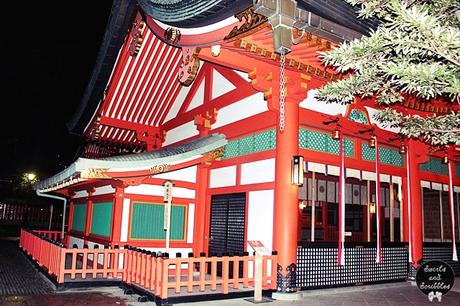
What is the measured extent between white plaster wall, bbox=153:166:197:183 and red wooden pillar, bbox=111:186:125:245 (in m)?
0.99

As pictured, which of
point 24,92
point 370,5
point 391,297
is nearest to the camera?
point 370,5

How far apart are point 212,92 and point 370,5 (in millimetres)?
7026

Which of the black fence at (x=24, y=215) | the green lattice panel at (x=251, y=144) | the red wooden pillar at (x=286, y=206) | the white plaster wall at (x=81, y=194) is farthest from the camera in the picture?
the black fence at (x=24, y=215)

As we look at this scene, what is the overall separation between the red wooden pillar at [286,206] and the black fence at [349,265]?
1.71ft

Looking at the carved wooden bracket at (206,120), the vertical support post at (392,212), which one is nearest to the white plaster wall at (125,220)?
the carved wooden bracket at (206,120)

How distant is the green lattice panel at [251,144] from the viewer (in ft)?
27.7

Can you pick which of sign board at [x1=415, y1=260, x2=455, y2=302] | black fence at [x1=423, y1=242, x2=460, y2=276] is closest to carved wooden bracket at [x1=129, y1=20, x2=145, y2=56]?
sign board at [x1=415, y1=260, x2=455, y2=302]

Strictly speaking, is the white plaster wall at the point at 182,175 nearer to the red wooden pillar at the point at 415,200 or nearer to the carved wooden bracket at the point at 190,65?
the carved wooden bracket at the point at 190,65

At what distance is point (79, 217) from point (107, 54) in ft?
22.7

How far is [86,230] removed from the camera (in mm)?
11922

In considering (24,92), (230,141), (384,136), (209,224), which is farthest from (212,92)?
(24,92)

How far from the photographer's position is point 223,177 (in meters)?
9.94

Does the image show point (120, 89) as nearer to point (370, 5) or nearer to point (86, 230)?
point (86, 230)

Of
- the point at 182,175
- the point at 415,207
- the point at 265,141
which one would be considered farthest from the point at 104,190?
the point at 415,207
